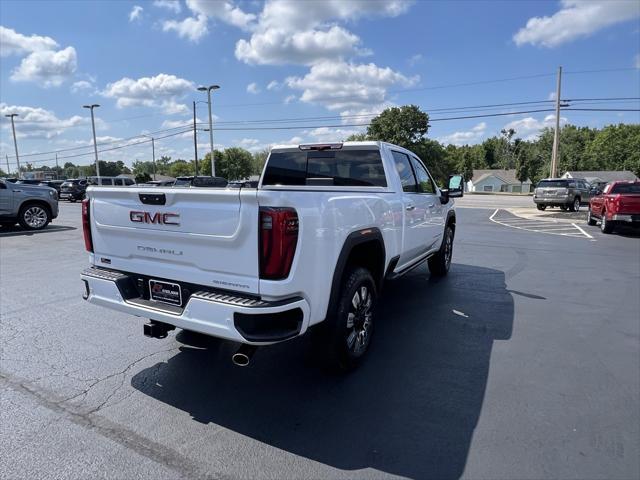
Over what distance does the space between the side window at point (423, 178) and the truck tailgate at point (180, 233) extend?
3.49 metres

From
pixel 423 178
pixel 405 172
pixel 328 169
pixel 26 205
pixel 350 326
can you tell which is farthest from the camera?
pixel 26 205

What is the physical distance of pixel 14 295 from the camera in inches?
236

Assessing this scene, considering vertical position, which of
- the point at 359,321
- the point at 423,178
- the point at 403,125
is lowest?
the point at 359,321

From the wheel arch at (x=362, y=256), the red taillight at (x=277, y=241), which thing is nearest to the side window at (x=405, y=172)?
the wheel arch at (x=362, y=256)

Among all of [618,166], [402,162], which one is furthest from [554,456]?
[618,166]

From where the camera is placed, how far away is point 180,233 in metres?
2.99

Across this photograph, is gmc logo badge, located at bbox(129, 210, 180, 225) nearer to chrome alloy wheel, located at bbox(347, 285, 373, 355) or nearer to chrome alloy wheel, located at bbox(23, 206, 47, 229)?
chrome alloy wheel, located at bbox(347, 285, 373, 355)

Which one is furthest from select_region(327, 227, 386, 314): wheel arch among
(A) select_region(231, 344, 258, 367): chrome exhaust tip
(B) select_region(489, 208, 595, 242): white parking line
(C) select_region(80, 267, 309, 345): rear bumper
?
(B) select_region(489, 208, 595, 242): white parking line

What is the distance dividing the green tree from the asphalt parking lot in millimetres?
66122

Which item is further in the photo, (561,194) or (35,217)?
(561,194)

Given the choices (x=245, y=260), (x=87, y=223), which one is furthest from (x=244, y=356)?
(x=87, y=223)

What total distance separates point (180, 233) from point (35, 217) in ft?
42.6

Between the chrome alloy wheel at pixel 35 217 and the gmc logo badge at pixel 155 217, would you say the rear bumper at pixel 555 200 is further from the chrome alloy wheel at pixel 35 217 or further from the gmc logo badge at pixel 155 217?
the gmc logo badge at pixel 155 217

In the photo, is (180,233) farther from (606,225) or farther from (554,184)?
(554,184)
